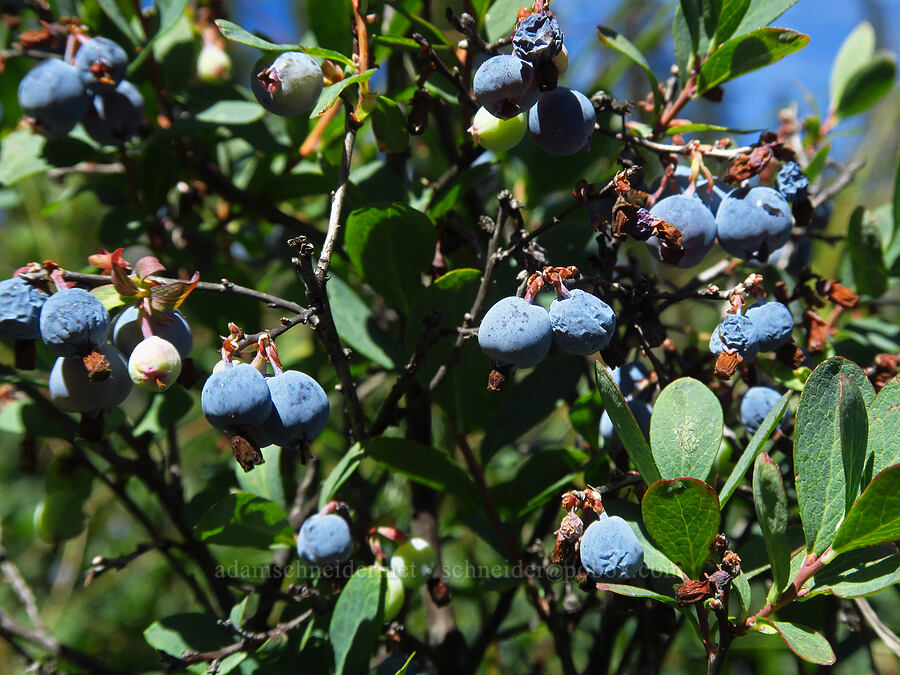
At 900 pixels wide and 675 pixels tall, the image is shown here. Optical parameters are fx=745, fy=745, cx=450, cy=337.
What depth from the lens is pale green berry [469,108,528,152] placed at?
0.75 m

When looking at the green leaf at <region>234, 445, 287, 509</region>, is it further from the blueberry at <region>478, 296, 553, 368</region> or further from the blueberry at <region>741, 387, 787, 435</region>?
the blueberry at <region>741, 387, 787, 435</region>

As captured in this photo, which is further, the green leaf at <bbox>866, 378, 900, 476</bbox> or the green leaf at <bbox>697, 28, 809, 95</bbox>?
the green leaf at <bbox>697, 28, 809, 95</bbox>

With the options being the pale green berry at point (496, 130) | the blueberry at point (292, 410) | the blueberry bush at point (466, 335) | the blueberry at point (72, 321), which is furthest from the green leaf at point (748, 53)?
the blueberry at point (72, 321)

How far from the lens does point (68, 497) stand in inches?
41.0

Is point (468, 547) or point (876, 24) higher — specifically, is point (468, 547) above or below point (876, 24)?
below

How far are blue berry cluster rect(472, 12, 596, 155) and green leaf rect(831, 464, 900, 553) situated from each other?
388 mm

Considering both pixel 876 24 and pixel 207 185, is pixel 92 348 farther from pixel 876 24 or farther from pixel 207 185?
pixel 876 24

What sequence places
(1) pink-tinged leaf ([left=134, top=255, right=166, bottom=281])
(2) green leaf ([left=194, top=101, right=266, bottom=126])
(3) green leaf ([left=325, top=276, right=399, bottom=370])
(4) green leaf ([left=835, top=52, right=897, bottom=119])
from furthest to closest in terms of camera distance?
1. (4) green leaf ([left=835, top=52, right=897, bottom=119])
2. (2) green leaf ([left=194, top=101, right=266, bottom=126])
3. (3) green leaf ([left=325, top=276, right=399, bottom=370])
4. (1) pink-tinged leaf ([left=134, top=255, right=166, bottom=281])

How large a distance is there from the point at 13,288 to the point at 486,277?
42cm

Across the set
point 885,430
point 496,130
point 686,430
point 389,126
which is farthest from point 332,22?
point 885,430

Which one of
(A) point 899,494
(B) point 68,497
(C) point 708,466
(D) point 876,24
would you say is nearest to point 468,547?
(B) point 68,497

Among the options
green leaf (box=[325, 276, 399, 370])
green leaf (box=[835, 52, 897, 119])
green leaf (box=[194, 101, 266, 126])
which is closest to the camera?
green leaf (box=[325, 276, 399, 370])

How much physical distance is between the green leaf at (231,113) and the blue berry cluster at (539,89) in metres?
0.43

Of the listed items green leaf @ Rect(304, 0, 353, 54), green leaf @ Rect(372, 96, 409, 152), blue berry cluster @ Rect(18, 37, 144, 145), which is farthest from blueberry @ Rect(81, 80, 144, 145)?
green leaf @ Rect(372, 96, 409, 152)
